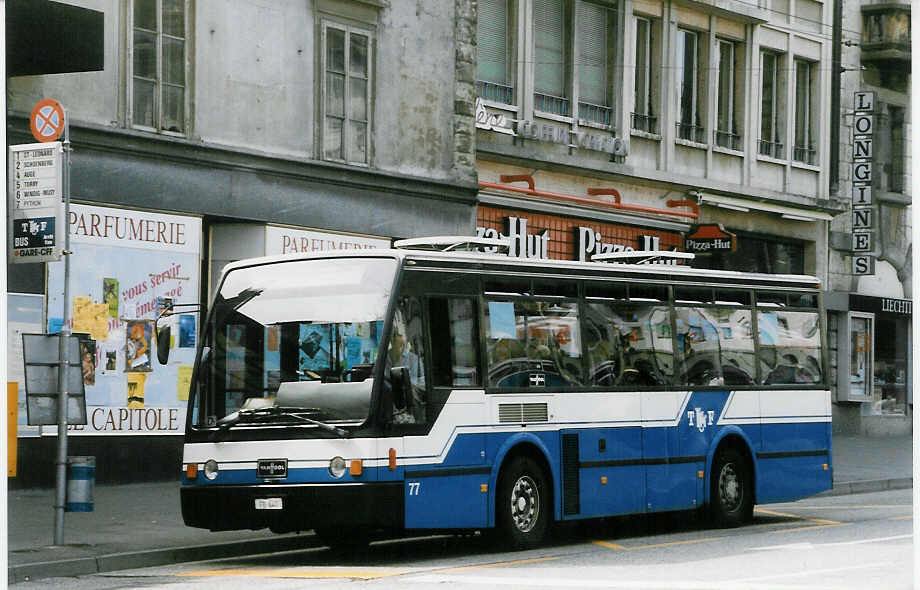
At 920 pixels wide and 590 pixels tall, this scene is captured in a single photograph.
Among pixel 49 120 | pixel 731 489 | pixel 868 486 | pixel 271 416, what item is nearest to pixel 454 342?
pixel 271 416

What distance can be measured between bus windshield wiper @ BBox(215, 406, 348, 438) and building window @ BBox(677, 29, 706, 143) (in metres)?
20.4

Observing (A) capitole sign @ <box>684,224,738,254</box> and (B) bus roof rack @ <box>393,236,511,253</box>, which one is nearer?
(B) bus roof rack @ <box>393,236,511,253</box>

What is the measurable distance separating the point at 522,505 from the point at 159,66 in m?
9.68

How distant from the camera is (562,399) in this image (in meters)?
16.0

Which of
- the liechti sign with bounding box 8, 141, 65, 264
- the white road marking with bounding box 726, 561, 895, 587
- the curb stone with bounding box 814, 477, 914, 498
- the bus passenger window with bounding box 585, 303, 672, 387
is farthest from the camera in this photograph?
the curb stone with bounding box 814, 477, 914, 498

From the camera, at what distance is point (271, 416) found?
14266 mm

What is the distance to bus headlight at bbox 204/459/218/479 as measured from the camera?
14.5m

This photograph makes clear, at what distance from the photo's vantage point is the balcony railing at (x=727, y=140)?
1362 inches

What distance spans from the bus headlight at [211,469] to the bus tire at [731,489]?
19.5ft

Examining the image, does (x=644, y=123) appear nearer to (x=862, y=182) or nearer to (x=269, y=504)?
(x=862, y=182)

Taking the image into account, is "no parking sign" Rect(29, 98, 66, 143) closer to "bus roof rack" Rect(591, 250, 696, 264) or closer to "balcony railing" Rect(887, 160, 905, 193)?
"bus roof rack" Rect(591, 250, 696, 264)

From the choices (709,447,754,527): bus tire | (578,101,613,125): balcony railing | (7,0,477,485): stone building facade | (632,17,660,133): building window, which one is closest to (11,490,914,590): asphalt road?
(709,447,754,527): bus tire

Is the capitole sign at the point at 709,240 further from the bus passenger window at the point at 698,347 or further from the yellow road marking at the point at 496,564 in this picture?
the yellow road marking at the point at 496,564

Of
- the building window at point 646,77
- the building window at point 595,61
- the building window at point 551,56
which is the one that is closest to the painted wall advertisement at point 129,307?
the building window at point 551,56
